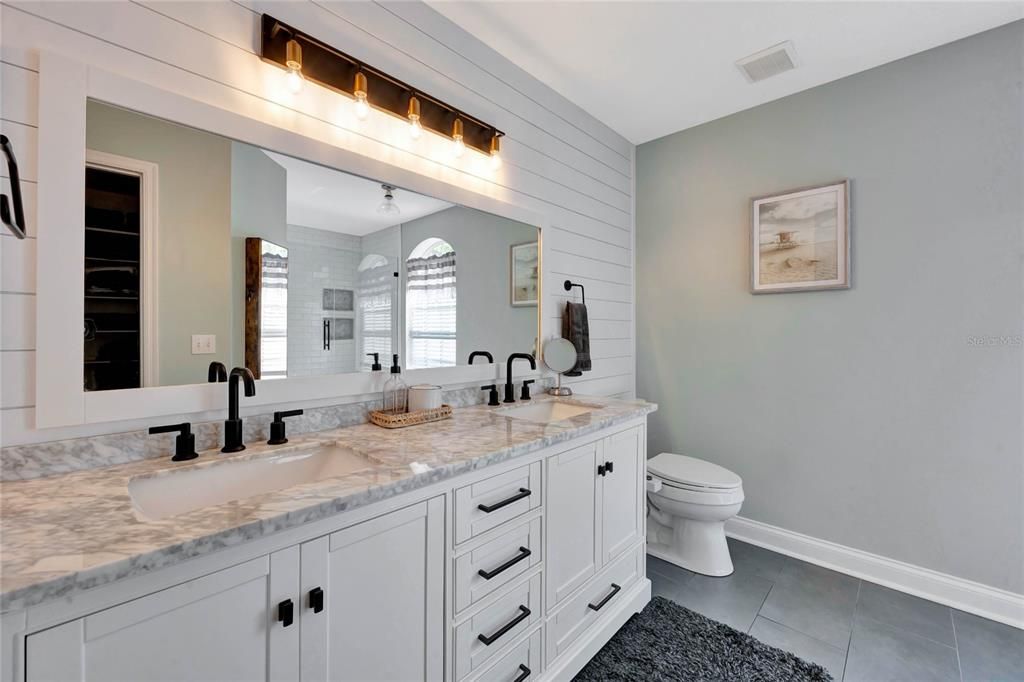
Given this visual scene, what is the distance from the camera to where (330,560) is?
0.91 m

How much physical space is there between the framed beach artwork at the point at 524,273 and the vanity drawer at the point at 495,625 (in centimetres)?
131

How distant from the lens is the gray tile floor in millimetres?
1656

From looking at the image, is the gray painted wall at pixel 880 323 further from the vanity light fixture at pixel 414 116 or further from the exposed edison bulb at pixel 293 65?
the exposed edison bulb at pixel 293 65

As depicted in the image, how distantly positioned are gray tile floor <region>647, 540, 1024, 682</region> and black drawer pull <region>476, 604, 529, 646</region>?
42.3 inches

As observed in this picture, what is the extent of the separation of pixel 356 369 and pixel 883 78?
2.94m

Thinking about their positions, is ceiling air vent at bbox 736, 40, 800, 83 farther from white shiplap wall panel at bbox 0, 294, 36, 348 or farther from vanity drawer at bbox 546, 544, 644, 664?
white shiplap wall panel at bbox 0, 294, 36, 348

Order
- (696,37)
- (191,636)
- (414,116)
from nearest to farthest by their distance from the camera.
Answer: (191,636), (414,116), (696,37)

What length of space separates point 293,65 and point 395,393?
1.14 metres

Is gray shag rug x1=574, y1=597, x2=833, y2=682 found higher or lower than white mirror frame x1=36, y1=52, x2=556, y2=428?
lower

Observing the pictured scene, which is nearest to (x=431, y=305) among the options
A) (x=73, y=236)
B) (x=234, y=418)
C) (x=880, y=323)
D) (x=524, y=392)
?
(x=524, y=392)

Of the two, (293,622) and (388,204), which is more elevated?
(388,204)

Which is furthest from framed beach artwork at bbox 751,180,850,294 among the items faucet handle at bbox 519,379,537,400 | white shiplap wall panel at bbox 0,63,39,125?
white shiplap wall panel at bbox 0,63,39,125

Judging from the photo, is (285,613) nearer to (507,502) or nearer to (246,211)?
(507,502)

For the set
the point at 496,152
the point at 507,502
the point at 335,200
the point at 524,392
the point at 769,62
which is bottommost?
the point at 507,502
